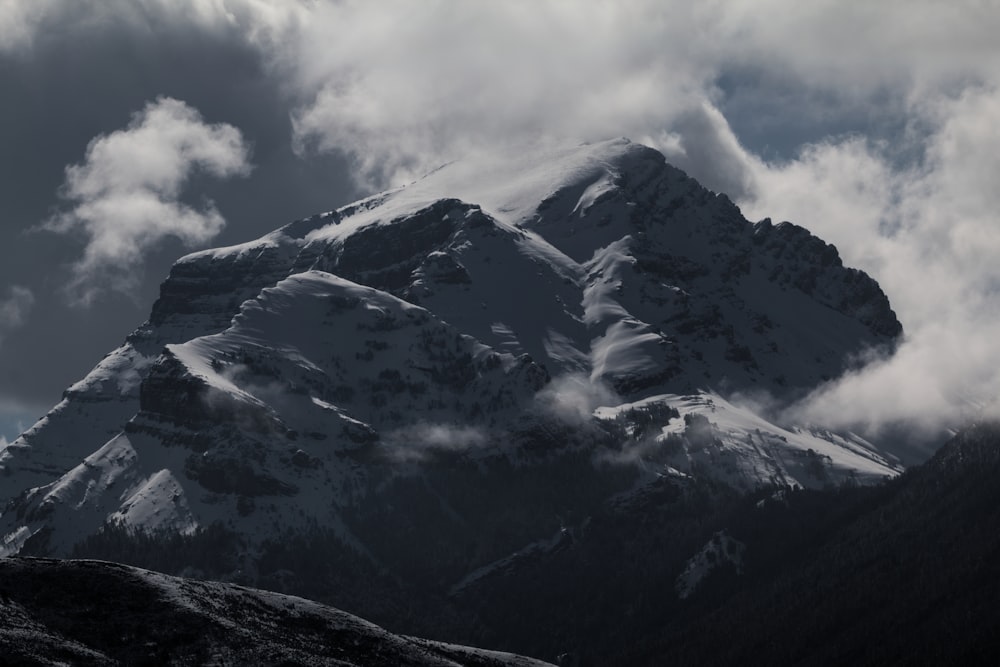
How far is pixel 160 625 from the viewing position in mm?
173750

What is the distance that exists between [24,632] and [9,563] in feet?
74.5

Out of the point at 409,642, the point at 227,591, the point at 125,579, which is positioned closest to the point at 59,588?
the point at 125,579

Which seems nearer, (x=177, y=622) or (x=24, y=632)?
(x=24, y=632)

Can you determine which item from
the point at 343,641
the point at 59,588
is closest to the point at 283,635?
the point at 343,641

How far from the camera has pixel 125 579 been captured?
18262 cm

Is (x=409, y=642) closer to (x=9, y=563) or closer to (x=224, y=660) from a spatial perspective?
(x=224, y=660)

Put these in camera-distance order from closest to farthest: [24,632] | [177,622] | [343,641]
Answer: [24,632] → [177,622] → [343,641]

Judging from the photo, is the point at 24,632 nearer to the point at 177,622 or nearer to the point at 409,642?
the point at 177,622

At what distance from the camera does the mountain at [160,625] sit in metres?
165

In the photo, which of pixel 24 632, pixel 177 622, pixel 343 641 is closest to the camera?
pixel 24 632

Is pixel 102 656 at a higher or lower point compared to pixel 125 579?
lower

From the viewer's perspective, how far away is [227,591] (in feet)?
630

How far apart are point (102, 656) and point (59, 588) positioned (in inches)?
690

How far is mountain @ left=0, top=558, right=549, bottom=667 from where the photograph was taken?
6486 inches
